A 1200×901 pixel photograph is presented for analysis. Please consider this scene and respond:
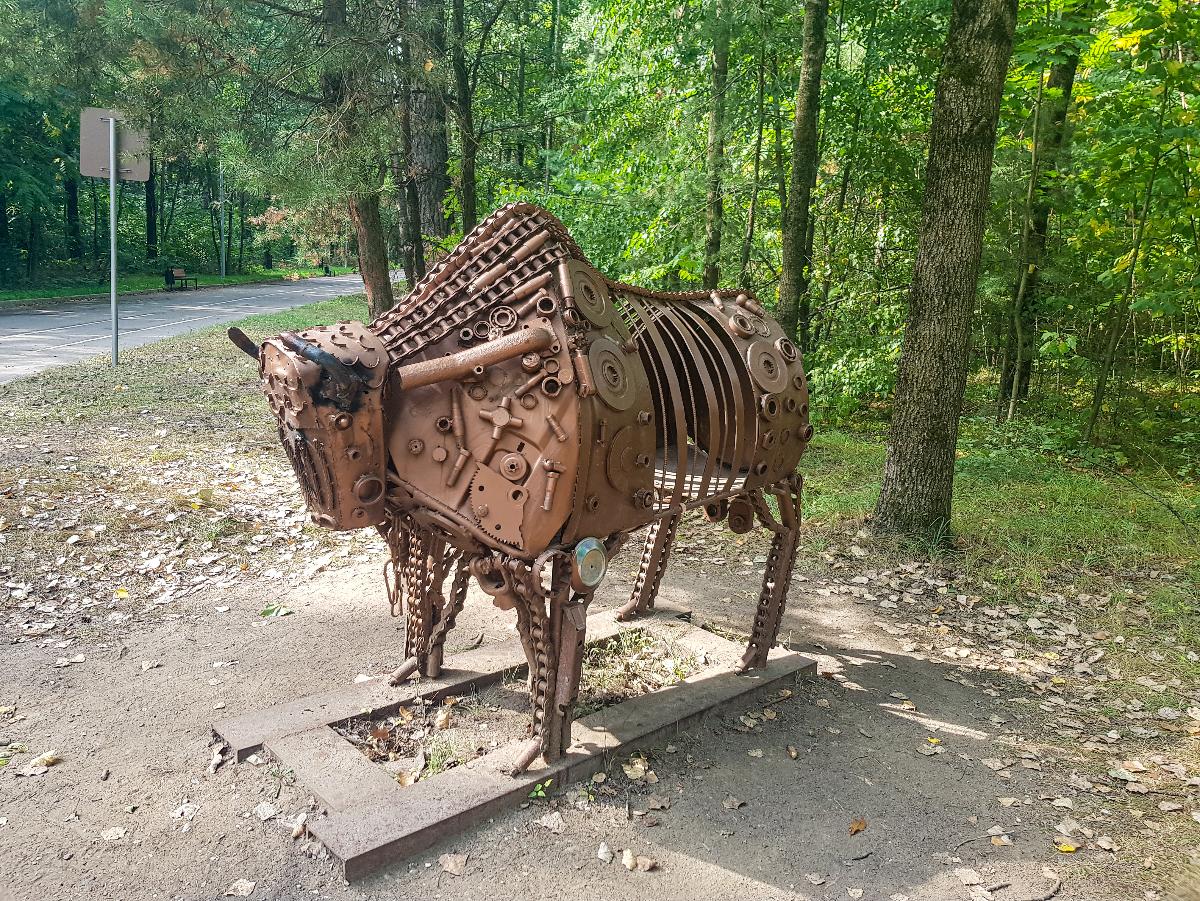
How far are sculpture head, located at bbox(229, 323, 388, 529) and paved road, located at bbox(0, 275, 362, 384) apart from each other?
970cm

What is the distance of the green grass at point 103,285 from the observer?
21.7 m

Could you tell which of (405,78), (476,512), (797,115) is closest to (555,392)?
(476,512)

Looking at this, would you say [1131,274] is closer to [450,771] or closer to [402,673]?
[402,673]

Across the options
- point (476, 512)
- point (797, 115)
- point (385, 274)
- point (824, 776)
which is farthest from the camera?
point (385, 274)

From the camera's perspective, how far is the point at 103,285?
25.0 m

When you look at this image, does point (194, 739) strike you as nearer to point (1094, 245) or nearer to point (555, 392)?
point (555, 392)

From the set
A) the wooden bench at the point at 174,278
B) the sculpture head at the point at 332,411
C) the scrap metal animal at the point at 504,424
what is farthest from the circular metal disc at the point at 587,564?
the wooden bench at the point at 174,278

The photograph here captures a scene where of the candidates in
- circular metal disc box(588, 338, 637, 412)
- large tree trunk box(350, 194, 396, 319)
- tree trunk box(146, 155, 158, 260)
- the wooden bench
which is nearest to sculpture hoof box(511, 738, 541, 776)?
circular metal disc box(588, 338, 637, 412)

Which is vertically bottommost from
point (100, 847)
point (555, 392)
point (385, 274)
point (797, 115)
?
point (100, 847)

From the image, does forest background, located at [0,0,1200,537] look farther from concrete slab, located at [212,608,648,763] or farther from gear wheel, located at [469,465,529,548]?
gear wheel, located at [469,465,529,548]

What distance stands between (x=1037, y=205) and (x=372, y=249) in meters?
7.23

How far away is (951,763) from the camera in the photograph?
3.77m

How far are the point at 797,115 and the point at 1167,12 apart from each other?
2992 mm

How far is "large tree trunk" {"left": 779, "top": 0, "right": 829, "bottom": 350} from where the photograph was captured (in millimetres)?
7301
